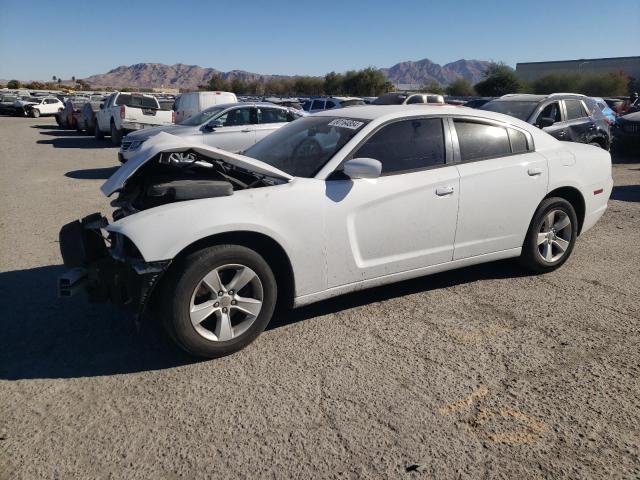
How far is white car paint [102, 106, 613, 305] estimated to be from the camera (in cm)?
330

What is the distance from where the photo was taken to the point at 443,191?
13.6 ft

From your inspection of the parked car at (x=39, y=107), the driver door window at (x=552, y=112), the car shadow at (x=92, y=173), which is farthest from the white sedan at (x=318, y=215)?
the parked car at (x=39, y=107)

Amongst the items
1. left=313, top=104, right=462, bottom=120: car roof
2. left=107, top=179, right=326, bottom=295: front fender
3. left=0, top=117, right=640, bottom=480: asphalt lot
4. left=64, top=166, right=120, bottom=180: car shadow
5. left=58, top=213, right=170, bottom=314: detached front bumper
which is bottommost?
left=64, top=166, right=120, bottom=180: car shadow

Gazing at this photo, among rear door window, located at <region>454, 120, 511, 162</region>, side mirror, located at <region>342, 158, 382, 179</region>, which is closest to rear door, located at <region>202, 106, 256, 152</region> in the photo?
rear door window, located at <region>454, 120, 511, 162</region>

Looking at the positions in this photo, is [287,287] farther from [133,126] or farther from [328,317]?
[133,126]

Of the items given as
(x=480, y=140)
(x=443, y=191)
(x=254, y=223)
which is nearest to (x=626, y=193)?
(x=480, y=140)

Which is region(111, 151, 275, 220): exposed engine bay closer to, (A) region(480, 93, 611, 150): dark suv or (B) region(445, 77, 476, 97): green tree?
(A) region(480, 93, 611, 150): dark suv

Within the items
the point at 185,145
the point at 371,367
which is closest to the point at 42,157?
the point at 185,145

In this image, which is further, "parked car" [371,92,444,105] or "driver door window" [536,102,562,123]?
"parked car" [371,92,444,105]

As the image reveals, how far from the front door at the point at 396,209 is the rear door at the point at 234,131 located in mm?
6926

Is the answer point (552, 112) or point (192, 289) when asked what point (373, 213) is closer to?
point (192, 289)

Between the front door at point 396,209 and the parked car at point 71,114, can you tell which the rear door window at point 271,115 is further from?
the parked car at point 71,114

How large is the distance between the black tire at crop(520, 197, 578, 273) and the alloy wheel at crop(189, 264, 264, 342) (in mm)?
2714

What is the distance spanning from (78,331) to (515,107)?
947cm
